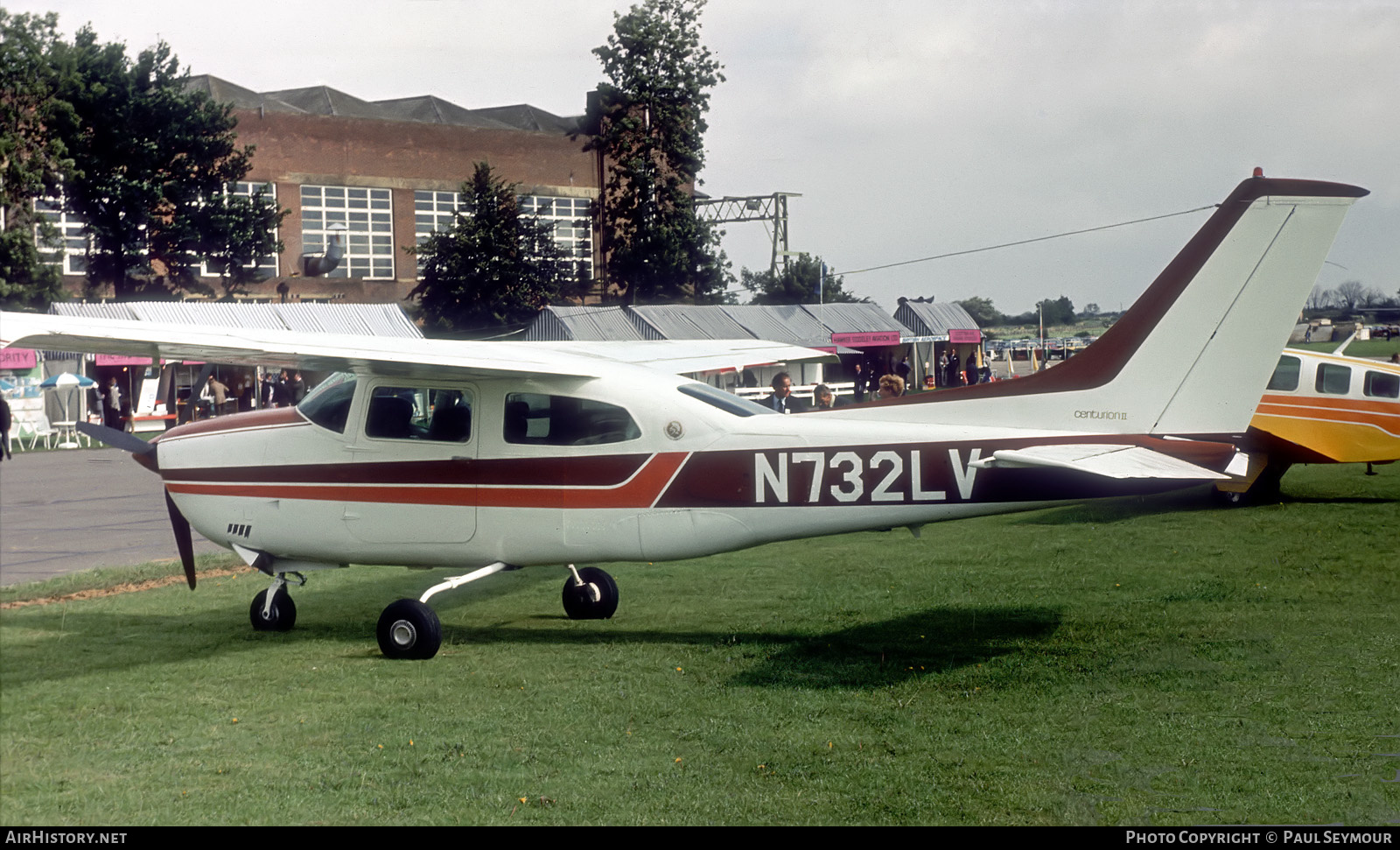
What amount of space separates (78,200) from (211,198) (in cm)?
437

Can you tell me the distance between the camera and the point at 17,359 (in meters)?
34.2

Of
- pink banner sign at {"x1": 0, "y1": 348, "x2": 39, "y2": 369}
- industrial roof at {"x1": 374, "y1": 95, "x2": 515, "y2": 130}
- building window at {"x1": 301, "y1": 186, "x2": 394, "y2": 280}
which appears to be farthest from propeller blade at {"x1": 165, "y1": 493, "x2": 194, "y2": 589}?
industrial roof at {"x1": 374, "y1": 95, "x2": 515, "y2": 130}

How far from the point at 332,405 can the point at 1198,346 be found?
254 inches

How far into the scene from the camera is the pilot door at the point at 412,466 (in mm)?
8992

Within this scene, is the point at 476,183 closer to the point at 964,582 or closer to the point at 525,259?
the point at 525,259

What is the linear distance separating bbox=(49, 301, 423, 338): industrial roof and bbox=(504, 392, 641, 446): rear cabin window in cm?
2647

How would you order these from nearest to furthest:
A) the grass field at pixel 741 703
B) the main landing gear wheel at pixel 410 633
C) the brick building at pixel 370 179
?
the grass field at pixel 741 703
the main landing gear wheel at pixel 410 633
the brick building at pixel 370 179

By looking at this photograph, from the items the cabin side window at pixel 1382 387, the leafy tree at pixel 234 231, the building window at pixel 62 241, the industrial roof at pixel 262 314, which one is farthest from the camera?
the leafy tree at pixel 234 231

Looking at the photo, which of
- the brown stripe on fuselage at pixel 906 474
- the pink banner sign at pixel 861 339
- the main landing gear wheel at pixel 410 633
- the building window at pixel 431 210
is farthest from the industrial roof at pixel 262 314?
the brown stripe on fuselage at pixel 906 474

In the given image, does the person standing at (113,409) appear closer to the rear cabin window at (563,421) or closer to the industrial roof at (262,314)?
the industrial roof at (262,314)

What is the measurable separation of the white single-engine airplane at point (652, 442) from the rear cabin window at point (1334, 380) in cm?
1120

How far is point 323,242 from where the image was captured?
48406 millimetres

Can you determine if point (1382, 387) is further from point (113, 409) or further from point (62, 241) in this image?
point (62, 241)

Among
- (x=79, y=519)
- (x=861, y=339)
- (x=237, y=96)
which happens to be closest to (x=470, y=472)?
(x=79, y=519)
